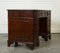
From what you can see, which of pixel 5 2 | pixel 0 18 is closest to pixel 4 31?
pixel 0 18

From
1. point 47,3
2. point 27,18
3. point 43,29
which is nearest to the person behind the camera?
point 27,18

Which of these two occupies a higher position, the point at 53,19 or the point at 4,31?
the point at 53,19

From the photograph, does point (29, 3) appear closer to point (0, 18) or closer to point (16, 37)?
point (0, 18)

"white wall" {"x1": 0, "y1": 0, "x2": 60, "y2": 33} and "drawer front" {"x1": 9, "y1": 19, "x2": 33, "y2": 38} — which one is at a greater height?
"white wall" {"x1": 0, "y1": 0, "x2": 60, "y2": 33}

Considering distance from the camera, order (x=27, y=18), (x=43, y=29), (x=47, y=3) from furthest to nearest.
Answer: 1. (x=47, y=3)
2. (x=43, y=29)
3. (x=27, y=18)

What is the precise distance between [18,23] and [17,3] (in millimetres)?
2383

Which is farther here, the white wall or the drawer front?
the white wall

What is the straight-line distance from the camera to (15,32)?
132 inches

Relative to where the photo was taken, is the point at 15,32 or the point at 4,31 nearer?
the point at 15,32

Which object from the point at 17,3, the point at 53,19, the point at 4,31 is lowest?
the point at 4,31

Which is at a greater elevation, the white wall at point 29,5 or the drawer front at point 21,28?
the white wall at point 29,5

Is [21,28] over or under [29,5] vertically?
under

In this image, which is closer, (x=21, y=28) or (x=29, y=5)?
(x=21, y=28)

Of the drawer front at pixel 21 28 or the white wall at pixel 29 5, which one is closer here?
the drawer front at pixel 21 28
